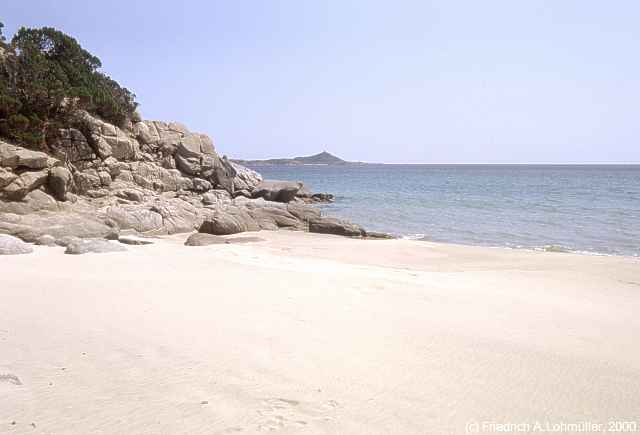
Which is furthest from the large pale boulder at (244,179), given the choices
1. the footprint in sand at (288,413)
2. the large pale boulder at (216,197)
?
the footprint in sand at (288,413)

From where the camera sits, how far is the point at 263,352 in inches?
170

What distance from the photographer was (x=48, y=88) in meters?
20.4

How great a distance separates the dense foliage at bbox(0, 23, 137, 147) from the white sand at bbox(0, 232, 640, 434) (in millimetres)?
13707

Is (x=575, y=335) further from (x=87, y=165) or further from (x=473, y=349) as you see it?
(x=87, y=165)

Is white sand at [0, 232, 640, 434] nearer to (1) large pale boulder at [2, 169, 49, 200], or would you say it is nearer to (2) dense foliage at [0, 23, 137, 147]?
(1) large pale boulder at [2, 169, 49, 200]

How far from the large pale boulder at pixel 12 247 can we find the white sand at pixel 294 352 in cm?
103

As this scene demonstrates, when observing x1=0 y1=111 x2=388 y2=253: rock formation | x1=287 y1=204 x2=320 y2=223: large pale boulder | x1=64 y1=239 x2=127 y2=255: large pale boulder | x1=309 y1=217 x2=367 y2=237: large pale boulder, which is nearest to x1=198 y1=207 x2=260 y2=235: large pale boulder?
x1=0 y1=111 x2=388 y2=253: rock formation

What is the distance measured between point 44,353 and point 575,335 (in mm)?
5849

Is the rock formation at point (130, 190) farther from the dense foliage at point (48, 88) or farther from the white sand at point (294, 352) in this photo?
the white sand at point (294, 352)

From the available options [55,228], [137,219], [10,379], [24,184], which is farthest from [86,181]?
[10,379]

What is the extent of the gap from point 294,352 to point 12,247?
781 cm

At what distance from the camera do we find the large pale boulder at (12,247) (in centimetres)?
901

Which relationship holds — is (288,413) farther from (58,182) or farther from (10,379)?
(58,182)

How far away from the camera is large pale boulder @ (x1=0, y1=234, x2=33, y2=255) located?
29.5 ft
